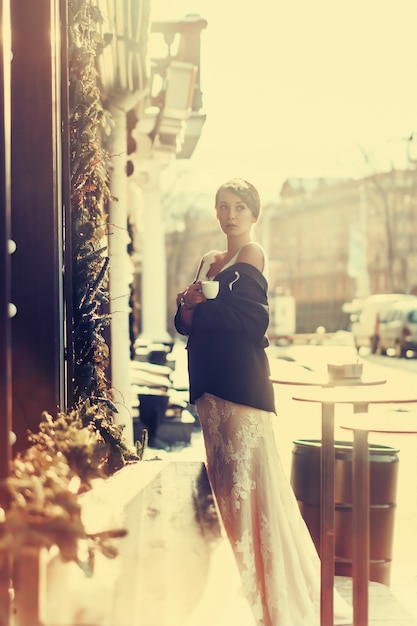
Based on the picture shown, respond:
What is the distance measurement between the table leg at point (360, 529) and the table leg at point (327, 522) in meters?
0.11

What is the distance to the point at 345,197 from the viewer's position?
214 ft

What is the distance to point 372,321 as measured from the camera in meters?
29.8

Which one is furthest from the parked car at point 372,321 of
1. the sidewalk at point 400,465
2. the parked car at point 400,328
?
the sidewalk at point 400,465

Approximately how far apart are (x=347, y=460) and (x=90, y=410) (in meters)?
2.07

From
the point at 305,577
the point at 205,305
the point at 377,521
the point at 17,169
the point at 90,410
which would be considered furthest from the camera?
the point at 377,521

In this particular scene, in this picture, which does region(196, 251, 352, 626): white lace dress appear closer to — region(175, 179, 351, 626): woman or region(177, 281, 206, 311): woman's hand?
region(175, 179, 351, 626): woman

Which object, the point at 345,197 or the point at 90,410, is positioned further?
the point at 345,197

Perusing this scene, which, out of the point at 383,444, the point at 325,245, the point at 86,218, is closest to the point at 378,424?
the point at 86,218

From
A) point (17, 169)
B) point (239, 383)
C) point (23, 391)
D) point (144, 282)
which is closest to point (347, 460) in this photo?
point (239, 383)

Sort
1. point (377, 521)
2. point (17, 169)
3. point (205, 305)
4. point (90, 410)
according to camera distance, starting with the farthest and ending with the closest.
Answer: point (377, 521) < point (205, 305) < point (90, 410) < point (17, 169)

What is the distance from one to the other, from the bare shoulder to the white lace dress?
1.98 feet

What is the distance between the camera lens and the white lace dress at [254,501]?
12.5 ft

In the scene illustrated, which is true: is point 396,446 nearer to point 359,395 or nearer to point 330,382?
point 330,382

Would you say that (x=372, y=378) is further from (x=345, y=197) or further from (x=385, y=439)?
(x=345, y=197)
